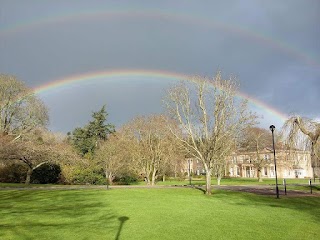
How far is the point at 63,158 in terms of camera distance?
43.7 metres

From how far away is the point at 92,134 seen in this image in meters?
66.4

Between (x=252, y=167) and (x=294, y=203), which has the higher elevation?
(x=252, y=167)

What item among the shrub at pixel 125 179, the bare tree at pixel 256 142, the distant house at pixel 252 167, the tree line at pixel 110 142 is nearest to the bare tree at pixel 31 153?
the tree line at pixel 110 142

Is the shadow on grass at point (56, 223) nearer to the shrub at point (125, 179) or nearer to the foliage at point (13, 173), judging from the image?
the foliage at point (13, 173)

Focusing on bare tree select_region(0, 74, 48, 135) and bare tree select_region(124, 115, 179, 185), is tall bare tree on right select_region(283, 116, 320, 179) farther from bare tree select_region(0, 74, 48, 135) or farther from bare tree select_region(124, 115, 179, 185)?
bare tree select_region(0, 74, 48, 135)

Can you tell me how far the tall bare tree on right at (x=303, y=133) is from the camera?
26.4 metres

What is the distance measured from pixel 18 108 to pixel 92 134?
2130cm

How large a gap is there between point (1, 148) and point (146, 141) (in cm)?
2088

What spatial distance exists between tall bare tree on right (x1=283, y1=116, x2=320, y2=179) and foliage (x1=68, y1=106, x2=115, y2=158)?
42.9m

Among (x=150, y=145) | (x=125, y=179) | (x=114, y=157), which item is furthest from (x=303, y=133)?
(x=125, y=179)

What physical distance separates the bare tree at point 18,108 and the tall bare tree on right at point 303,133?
3616cm

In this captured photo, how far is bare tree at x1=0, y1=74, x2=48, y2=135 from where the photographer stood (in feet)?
152

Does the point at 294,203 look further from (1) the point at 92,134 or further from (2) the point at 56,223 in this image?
(1) the point at 92,134

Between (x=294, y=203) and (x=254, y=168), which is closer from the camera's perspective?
(x=294, y=203)
